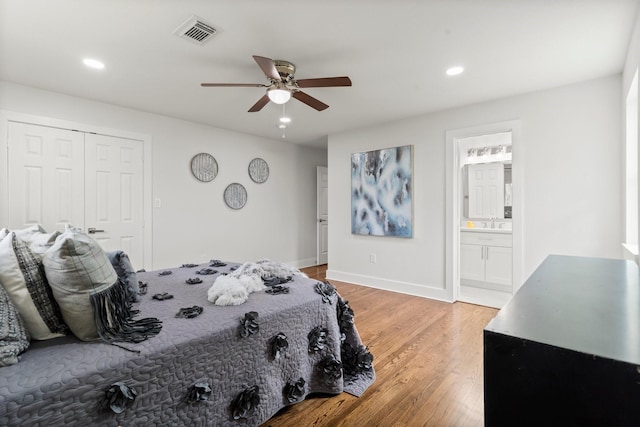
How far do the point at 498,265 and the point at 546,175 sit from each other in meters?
1.57

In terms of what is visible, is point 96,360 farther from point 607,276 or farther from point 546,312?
point 607,276

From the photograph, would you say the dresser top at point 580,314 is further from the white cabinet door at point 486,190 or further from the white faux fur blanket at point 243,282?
the white cabinet door at point 486,190

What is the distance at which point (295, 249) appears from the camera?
5773mm

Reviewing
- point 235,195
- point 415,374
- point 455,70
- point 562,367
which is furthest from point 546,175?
point 235,195

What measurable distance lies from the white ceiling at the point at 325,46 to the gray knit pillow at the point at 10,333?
176 cm

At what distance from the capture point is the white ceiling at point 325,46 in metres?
1.83

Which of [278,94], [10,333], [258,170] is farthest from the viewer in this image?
[258,170]

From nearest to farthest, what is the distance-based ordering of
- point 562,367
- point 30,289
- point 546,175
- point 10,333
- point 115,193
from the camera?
1. point 562,367
2. point 10,333
3. point 30,289
4. point 546,175
5. point 115,193

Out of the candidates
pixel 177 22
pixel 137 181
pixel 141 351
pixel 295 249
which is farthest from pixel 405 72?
pixel 295 249

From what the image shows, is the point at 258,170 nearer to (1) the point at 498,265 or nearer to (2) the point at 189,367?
(1) the point at 498,265

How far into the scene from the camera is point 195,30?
6.69ft

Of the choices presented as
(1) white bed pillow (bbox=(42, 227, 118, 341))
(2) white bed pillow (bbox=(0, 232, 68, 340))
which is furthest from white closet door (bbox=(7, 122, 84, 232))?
(1) white bed pillow (bbox=(42, 227, 118, 341))

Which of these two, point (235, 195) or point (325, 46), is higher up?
point (325, 46)

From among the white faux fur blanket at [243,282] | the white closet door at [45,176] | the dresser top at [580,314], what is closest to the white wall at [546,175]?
the dresser top at [580,314]
